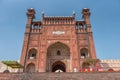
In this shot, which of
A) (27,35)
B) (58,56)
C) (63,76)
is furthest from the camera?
(27,35)

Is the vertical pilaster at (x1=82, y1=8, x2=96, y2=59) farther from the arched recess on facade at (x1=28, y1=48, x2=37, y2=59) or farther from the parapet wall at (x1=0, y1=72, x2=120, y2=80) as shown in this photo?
the arched recess on facade at (x1=28, y1=48, x2=37, y2=59)

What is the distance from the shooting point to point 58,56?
2277 cm

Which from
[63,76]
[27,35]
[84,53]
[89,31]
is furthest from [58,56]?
[63,76]

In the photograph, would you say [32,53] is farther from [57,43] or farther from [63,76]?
[63,76]

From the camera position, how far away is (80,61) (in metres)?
21.3

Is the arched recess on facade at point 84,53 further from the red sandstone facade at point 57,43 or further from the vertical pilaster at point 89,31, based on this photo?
Result: the vertical pilaster at point 89,31

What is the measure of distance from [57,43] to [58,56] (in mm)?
1868

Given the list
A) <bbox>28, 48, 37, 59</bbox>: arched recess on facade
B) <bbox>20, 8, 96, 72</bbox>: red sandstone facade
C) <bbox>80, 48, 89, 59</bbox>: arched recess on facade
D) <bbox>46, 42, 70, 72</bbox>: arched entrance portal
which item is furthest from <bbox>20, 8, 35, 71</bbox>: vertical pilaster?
<bbox>80, 48, 89, 59</bbox>: arched recess on facade

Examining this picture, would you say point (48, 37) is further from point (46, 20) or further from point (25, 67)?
point (25, 67)

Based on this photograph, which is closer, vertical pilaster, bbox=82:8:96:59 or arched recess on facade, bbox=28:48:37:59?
vertical pilaster, bbox=82:8:96:59

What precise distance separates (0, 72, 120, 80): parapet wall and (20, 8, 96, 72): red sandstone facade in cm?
586

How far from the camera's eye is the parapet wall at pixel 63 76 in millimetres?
14398

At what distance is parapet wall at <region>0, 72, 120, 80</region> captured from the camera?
14.4 m

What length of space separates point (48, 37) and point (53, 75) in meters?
9.29
